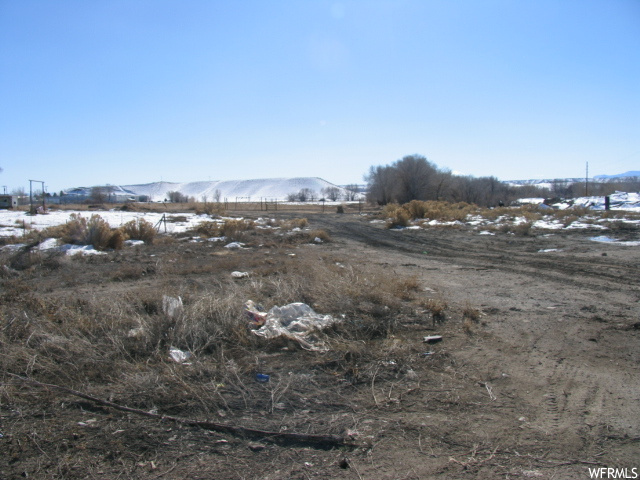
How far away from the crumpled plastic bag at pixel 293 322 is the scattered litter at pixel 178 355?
0.89 metres

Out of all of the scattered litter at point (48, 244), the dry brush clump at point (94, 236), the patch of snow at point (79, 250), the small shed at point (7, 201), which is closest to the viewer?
the patch of snow at point (79, 250)

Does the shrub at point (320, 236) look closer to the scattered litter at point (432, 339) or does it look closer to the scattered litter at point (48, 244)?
the scattered litter at point (48, 244)

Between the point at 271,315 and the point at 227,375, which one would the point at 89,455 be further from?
the point at 271,315

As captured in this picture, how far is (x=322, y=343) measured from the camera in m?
4.89

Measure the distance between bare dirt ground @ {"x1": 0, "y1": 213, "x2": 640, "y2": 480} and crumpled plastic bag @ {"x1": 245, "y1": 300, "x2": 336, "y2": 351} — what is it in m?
0.25

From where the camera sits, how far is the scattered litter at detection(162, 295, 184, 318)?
17.4ft

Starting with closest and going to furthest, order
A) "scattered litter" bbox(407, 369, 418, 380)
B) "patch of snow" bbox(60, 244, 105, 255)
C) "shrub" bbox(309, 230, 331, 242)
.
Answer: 1. "scattered litter" bbox(407, 369, 418, 380)
2. "patch of snow" bbox(60, 244, 105, 255)
3. "shrub" bbox(309, 230, 331, 242)

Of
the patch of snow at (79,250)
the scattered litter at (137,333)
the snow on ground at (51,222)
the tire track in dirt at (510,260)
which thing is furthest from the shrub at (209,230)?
the scattered litter at (137,333)

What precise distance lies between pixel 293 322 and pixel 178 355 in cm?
153

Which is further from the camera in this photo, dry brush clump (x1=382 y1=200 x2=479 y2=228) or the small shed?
the small shed

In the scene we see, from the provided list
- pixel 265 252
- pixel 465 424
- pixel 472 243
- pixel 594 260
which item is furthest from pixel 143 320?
pixel 472 243

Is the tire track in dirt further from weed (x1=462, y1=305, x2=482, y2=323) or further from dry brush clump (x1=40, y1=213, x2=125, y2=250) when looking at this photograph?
dry brush clump (x1=40, y1=213, x2=125, y2=250)

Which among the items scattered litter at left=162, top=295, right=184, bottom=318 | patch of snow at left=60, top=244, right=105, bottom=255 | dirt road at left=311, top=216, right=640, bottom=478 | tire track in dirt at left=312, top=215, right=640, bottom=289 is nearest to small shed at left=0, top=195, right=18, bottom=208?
patch of snow at left=60, top=244, right=105, bottom=255

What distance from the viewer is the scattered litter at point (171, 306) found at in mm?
5301
